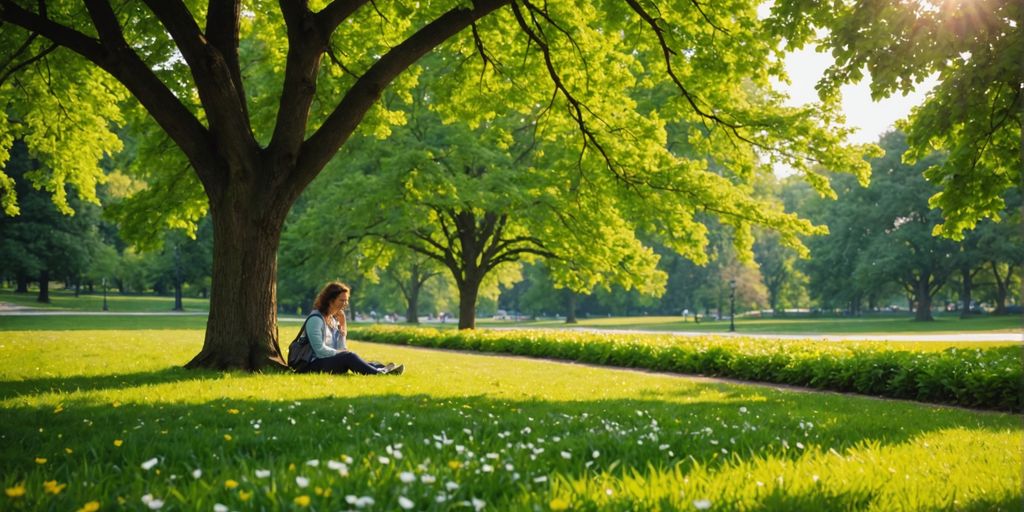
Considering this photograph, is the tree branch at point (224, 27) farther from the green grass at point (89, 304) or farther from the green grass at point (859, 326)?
the green grass at point (89, 304)

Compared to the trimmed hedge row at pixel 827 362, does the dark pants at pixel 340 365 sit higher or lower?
higher

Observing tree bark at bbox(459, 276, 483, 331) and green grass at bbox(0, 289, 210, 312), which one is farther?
green grass at bbox(0, 289, 210, 312)

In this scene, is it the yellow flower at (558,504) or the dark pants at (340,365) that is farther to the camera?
the dark pants at (340,365)

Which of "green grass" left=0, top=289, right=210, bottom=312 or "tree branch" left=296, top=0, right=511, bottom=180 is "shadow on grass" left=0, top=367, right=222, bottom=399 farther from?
"green grass" left=0, top=289, right=210, bottom=312

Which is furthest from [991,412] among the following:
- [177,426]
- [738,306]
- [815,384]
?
[738,306]

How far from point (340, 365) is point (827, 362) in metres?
8.70

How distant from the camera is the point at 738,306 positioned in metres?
67.9

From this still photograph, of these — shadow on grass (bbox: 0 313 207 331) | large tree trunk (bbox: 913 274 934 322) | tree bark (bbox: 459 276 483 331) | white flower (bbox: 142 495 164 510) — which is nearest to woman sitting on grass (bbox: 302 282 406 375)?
white flower (bbox: 142 495 164 510)

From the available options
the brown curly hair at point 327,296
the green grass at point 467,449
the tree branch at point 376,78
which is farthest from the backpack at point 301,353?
the tree branch at point 376,78

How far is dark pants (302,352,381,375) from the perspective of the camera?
32.2 ft

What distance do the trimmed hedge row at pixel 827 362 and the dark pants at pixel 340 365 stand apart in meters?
7.78

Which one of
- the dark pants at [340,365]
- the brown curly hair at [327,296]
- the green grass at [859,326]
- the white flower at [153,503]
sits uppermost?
the brown curly hair at [327,296]

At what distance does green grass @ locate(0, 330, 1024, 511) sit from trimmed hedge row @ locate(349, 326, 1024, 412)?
1579mm

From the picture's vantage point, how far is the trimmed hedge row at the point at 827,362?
32.1ft
